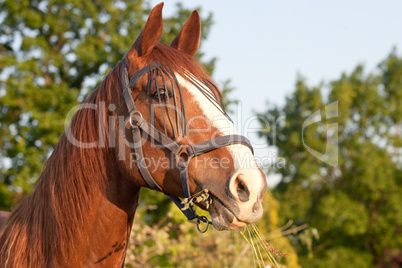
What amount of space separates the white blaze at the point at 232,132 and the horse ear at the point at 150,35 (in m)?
0.27

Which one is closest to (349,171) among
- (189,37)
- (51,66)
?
(51,66)

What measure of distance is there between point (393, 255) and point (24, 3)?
20307mm

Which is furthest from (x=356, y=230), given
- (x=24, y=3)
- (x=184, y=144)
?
(x=184, y=144)

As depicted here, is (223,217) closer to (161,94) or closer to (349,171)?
(161,94)

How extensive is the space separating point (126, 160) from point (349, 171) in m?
20.5

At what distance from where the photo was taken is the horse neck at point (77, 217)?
200 centimetres

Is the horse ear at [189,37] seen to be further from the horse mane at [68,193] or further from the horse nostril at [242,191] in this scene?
the horse nostril at [242,191]

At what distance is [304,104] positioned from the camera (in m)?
21.7

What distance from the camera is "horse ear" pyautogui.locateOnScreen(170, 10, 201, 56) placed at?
8.05ft

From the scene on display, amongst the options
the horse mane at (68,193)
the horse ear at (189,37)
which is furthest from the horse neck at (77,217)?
the horse ear at (189,37)

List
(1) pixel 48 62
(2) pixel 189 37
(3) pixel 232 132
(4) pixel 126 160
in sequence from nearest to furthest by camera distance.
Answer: (3) pixel 232 132 → (4) pixel 126 160 → (2) pixel 189 37 → (1) pixel 48 62

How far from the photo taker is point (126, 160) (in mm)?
2020

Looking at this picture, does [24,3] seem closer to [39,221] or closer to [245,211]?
[39,221]

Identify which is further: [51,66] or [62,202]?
[51,66]
